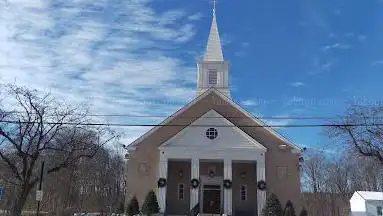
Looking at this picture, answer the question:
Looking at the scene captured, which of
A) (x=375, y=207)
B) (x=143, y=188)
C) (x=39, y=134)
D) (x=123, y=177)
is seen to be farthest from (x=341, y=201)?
(x=39, y=134)

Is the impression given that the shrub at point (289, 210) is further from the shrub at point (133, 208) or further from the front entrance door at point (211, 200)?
the shrub at point (133, 208)

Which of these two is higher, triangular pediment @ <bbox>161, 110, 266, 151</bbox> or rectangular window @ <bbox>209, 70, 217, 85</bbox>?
rectangular window @ <bbox>209, 70, 217, 85</bbox>

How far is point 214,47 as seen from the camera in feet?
150

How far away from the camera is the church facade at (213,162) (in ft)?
109

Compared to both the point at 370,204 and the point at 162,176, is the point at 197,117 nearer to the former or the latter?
the point at 162,176

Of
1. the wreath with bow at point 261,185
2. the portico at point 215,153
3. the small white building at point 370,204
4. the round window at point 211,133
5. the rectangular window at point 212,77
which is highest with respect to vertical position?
the rectangular window at point 212,77

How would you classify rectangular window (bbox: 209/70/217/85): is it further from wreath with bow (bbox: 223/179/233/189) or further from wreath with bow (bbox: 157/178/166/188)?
wreath with bow (bbox: 157/178/166/188)

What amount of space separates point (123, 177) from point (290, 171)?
107ft

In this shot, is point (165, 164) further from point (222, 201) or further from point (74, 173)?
point (74, 173)

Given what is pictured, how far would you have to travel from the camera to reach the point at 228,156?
3338cm

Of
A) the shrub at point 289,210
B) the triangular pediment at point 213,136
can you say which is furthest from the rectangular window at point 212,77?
the shrub at point 289,210

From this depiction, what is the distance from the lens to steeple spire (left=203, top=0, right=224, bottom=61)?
44.7 metres

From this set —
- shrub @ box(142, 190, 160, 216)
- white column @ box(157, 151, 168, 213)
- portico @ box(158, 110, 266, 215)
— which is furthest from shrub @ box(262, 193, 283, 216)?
shrub @ box(142, 190, 160, 216)

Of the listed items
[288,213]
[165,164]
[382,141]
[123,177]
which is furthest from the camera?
[123,177]
